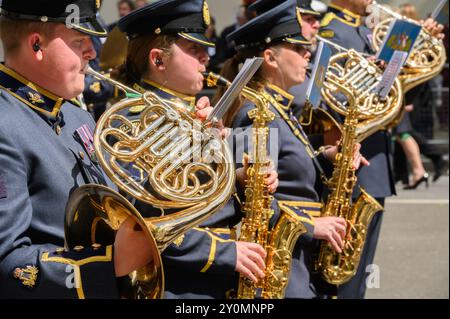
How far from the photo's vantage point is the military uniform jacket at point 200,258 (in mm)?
3221

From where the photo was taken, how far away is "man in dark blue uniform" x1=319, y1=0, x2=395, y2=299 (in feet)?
17.1

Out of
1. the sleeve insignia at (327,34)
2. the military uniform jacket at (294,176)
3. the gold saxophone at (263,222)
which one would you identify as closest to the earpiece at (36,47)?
the gold saxophone at (263,222)

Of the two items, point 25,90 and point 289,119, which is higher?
point 25,90

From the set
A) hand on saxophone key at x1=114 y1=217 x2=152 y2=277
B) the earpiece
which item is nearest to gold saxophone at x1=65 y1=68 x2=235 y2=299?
hand on saxophone key at x1=114 y1=217 x2=152 y2=277

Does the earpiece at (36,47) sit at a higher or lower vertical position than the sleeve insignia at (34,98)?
higher

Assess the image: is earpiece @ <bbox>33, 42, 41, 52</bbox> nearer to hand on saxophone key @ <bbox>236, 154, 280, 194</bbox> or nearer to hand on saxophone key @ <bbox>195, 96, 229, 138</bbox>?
hand on saxophone key @ <bbox>195, 96, 229, 138</bbox>

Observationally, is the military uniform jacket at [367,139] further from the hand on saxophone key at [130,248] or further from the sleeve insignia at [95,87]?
the hand on saxophone key at [130,248]

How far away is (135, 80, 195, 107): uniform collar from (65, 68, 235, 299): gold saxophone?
1.96 ft

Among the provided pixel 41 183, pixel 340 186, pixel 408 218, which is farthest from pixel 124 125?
pixel 408 218

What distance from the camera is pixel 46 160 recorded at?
100.0 inches

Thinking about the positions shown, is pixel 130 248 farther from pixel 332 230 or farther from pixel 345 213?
pixel 345 213

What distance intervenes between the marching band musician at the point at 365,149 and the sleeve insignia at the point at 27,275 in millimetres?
2879

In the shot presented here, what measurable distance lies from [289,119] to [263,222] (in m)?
0.68

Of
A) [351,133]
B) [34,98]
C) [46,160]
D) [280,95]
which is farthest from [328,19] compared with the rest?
[46,160]
